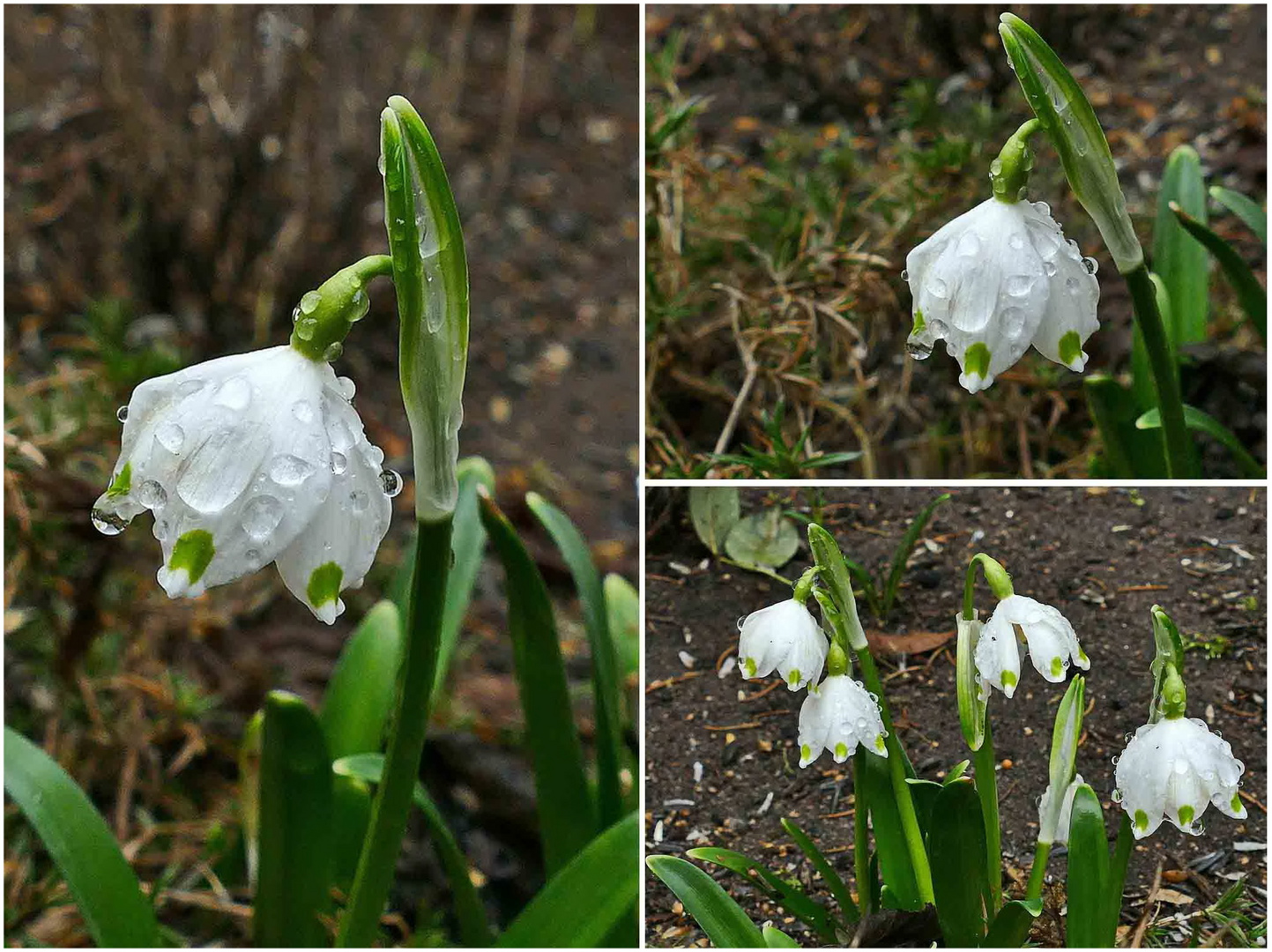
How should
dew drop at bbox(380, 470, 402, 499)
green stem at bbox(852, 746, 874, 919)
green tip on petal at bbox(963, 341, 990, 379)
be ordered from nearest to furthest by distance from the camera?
dew drop at bbox(380, 470, 402, 499), green tip on petal at bbox(963, 341, 990, 379), green stem at bbox(852, 746, 874, 919)

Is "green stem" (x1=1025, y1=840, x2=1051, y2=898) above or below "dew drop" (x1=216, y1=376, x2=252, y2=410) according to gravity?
below

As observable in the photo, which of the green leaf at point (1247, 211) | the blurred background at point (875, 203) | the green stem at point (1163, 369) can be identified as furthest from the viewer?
the blurred background at point (875, 203)

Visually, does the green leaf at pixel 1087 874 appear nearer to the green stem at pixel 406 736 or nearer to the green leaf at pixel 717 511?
the green leaf at pixel 717 511

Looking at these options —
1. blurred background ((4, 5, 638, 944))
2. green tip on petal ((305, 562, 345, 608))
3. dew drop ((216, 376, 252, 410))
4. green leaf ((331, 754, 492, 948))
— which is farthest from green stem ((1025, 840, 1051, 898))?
dew drop ((216, 376, 252, 410))

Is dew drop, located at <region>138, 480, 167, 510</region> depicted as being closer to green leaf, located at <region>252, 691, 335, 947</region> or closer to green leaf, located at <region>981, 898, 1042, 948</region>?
green leaf, located at <region>252, 691, 335, 947</region>

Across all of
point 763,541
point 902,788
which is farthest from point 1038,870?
point 763,541

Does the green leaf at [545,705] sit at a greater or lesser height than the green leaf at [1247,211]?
lesser

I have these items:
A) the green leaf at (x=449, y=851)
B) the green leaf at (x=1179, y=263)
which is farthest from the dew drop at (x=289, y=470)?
the green leaf at (x=1179, y=263)
